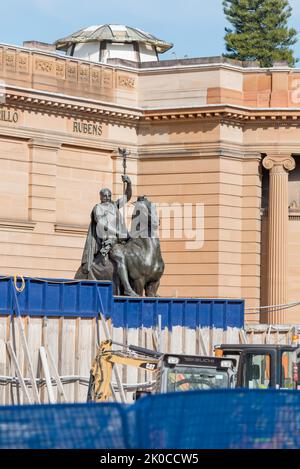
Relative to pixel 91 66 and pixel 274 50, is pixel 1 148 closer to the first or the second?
pixel 91 66

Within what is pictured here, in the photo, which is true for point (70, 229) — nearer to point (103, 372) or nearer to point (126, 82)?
point (126, 82)

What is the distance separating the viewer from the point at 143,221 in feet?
168

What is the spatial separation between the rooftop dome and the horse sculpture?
3342 cm

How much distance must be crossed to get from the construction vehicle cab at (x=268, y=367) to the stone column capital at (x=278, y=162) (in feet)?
128

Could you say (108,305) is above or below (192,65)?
below

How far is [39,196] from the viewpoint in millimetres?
67062

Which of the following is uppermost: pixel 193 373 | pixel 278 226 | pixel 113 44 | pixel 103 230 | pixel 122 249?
pixel 113 44

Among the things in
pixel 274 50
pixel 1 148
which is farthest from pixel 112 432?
pixel 274 50

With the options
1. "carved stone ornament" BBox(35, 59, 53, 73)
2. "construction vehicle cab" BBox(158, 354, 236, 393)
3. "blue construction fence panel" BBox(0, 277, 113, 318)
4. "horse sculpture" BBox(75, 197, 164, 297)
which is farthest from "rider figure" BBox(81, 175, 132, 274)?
"construction vehicle cab" BBox(158, 354, 236, 393)

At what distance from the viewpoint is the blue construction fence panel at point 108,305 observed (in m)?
42.9

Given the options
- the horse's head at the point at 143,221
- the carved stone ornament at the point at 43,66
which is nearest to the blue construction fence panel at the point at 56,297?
the horse's head at the point at 143,221

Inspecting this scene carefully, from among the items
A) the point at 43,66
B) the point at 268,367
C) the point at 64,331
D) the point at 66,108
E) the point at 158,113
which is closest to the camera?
the point at 268,367

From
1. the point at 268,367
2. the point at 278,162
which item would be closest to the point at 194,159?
the point at 278,162

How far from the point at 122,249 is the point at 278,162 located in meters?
21.8
